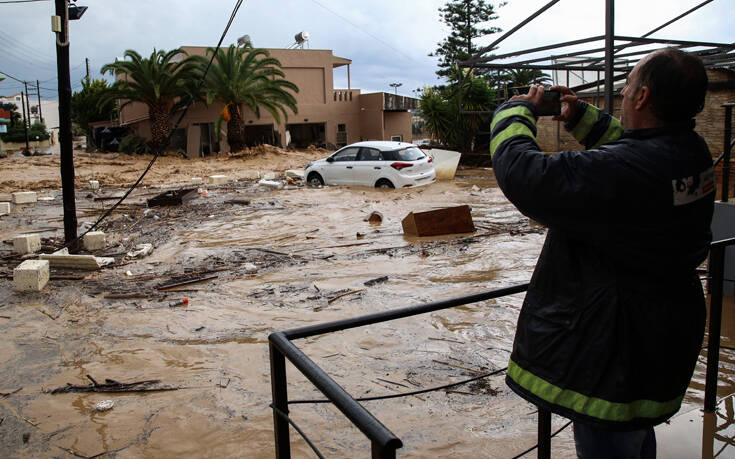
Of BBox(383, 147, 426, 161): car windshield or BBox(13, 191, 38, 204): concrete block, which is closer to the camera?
BBox(13, 191, 38, 204): concrete block

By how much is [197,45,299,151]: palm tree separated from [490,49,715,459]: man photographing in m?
28.8

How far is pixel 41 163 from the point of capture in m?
27.7

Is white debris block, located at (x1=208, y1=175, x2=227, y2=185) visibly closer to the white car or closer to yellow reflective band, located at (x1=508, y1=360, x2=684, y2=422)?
the white car

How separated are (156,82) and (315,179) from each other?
15.0 m

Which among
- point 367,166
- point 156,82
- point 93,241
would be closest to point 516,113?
point 93,241

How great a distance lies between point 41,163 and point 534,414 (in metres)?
29.5

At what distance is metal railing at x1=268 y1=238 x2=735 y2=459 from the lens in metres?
1.16

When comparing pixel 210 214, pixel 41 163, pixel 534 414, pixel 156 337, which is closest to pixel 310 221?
pixel 210 214

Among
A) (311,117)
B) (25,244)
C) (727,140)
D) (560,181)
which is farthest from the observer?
(311,117)

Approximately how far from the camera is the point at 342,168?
18766mm

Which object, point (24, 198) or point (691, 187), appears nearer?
point (691, 187)

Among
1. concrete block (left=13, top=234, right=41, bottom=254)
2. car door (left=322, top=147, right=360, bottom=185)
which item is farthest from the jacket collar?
car door (left=322, top=147, right=360, bottom=185)

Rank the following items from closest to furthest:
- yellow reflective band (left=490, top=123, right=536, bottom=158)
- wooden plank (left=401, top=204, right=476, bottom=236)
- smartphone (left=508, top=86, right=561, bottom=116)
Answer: yellow reflective band (left=490, top=123, right=536, bottom=158)
smartphone (left=508, top=86, right=561, bottom=116)
wooden plank (left=401, top=204, right=476, bottom=236)

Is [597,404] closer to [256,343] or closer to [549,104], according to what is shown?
[549,104]
